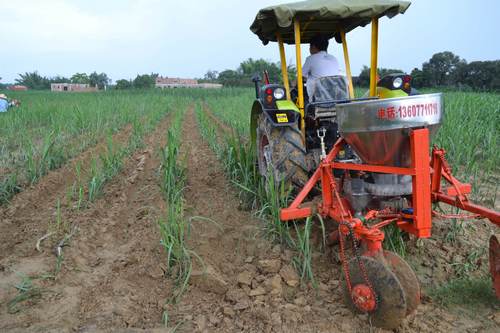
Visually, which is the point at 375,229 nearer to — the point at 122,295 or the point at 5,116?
the point at 122,295

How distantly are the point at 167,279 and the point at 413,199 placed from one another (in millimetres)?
1542

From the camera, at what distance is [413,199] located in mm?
1977

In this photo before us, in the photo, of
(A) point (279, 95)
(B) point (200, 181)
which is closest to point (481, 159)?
(A) point (279, 95)

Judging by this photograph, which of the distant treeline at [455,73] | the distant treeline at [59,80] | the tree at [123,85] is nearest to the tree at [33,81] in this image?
the distant treeline at [59,80]

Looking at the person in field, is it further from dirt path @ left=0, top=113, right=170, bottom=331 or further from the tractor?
the tractor

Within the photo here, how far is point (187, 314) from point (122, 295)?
17.2 inches

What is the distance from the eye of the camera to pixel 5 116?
816cm

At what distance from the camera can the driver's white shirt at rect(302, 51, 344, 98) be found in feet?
11.3

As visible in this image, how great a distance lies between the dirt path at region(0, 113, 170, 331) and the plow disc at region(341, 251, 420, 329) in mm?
1059

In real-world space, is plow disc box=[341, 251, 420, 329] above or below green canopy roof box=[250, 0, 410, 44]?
below

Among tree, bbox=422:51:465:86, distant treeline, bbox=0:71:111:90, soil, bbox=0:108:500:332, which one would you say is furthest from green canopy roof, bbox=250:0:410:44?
distant treeline, bbox=0:71:111:90

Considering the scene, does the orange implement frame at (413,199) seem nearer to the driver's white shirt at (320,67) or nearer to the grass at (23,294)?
the driver's white shirt at (320,67)

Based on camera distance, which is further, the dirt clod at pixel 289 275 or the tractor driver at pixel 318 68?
the tractor driver at pixel 318 68

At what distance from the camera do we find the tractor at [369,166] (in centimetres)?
193
